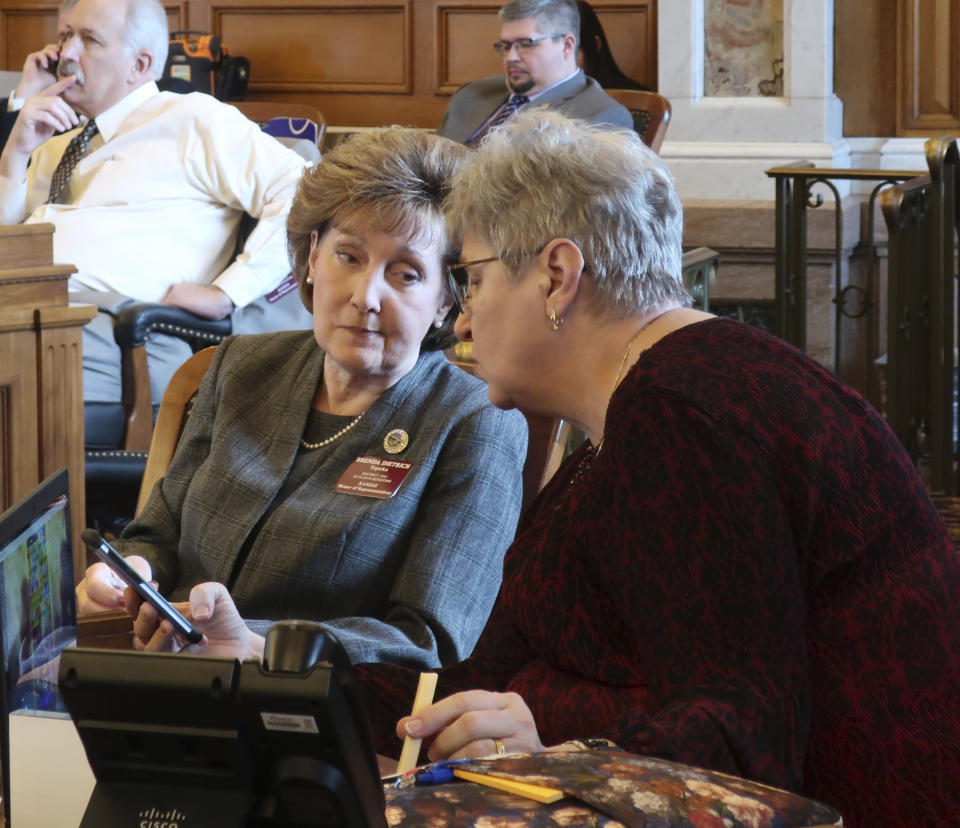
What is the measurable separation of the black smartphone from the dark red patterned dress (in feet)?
1.21

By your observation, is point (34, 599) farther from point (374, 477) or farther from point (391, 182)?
point (391, 182)

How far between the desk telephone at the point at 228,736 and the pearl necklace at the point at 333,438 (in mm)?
1232

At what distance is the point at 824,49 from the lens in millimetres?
5840

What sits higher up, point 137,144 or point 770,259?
point 137,144

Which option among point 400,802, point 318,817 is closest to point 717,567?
point 400,802

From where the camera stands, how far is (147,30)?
171 inches

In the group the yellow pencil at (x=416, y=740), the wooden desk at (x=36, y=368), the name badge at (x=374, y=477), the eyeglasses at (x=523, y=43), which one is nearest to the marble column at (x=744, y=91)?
the eyeglasses at (x=523, y=43)

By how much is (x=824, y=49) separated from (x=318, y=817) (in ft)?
18.5

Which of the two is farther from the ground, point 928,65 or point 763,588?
point 928,65

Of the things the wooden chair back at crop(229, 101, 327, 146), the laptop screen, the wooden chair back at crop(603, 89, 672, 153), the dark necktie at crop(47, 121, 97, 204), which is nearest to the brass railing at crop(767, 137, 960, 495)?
the wooden chair back at crop(603, 89, 672, 153)

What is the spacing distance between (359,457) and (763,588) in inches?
32.9

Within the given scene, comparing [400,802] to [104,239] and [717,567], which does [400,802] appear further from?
[104,239]

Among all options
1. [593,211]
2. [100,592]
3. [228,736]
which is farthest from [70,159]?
[228,736]

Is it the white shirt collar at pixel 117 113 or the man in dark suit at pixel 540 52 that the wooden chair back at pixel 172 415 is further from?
the man in dark suit at pixel 540 52
